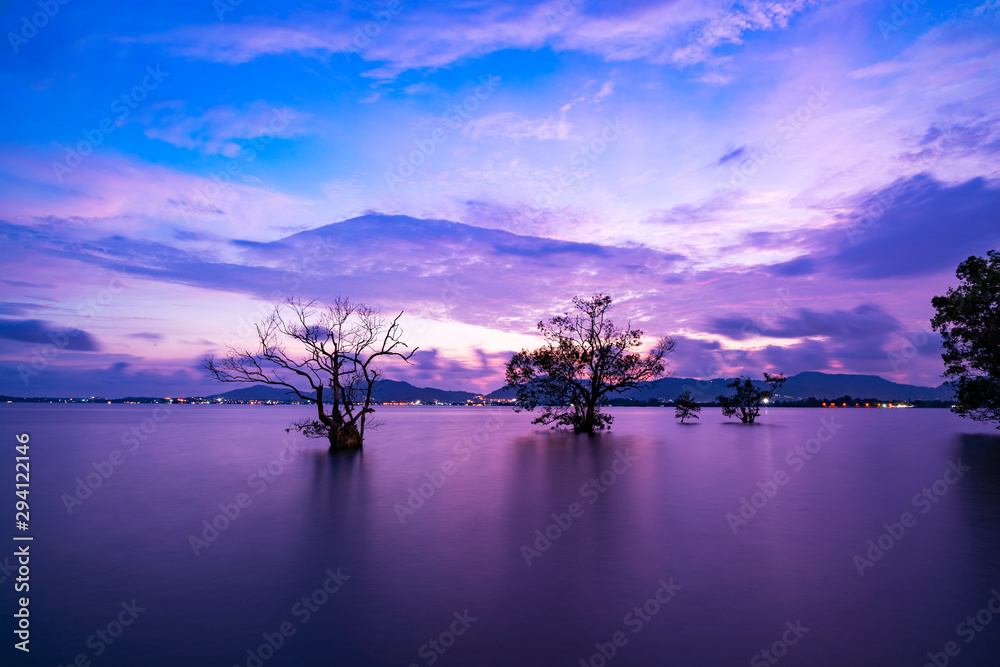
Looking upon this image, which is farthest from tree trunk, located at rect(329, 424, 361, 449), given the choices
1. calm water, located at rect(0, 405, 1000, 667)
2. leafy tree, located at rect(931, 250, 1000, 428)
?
leafy tree, located at rect(931, 250, 1000, 428)

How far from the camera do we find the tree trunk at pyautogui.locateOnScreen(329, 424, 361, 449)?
32.7m

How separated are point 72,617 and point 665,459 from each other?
85.9 feet

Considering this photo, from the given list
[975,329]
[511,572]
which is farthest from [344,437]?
[975,329]

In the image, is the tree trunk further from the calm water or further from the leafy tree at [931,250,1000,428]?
the leafy tree at [931,250,1000,428]

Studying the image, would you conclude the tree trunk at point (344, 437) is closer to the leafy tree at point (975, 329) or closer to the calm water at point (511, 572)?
the calm water at point (511, 572)

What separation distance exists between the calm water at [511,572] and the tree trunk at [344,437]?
10967mm

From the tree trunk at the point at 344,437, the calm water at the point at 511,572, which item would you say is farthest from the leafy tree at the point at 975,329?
the tree trunk at the point at 344,437

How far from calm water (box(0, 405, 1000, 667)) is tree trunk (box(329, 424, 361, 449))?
36.0 feet

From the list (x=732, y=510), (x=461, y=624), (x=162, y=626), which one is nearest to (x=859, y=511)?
(x=732, y=510)

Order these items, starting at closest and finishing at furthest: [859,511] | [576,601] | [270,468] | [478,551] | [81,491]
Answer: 1. [576,601]
2. [478,551]
3. [859,511]
4. [81,491]
5. [270,468]

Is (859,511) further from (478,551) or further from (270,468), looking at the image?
(270,468)

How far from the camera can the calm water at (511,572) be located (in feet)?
23.8

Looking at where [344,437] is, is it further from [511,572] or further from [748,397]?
[748,397]

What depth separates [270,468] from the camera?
25703mm
